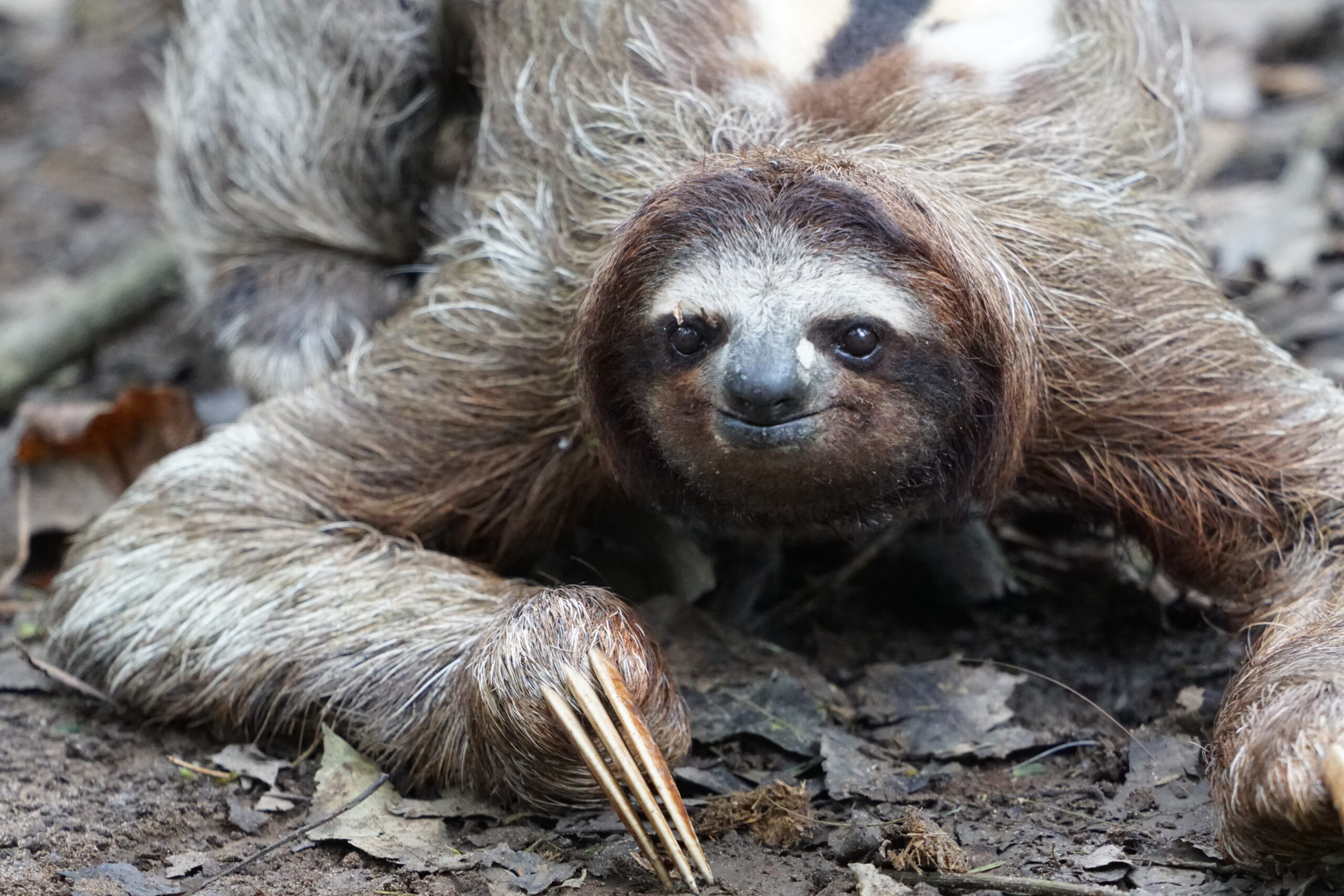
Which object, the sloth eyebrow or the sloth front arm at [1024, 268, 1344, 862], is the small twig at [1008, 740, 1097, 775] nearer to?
the sloth front arm at [1024, 268, 1344, 862]

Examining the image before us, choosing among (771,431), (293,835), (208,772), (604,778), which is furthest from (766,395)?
(208,772)

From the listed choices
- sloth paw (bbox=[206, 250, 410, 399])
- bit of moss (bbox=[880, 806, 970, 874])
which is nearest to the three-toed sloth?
bit of moss (bbox=[880, 806, 970, 874])

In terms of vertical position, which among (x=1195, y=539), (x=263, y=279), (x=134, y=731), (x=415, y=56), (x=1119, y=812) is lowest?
(x=134, y=731)

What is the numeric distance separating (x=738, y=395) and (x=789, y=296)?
383 mm

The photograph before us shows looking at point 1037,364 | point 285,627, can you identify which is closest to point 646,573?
point 285,627

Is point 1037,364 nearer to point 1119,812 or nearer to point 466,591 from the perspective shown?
point 1119,812

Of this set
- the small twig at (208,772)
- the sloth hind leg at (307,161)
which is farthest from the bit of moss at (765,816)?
the sloth hind leg at (307,161)

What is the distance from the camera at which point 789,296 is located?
5.01 meters

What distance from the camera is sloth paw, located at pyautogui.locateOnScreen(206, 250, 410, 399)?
8.47 metres

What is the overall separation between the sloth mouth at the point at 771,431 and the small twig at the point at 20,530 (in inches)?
178

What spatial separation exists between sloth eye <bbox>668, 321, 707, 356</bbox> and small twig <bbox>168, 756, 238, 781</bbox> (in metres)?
2.39

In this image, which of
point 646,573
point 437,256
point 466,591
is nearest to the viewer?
point 466,591

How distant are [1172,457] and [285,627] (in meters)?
3.60

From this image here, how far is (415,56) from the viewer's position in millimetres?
8641
